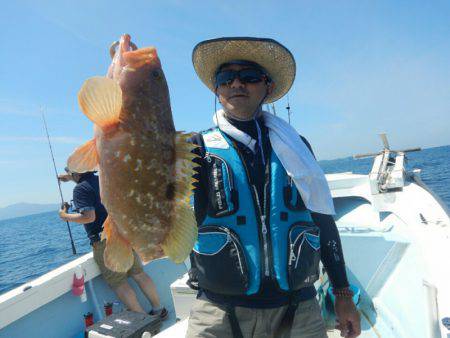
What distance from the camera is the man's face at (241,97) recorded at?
253cm

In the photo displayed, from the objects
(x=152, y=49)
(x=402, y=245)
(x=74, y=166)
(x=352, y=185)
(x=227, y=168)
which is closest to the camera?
(x=74, y=166)

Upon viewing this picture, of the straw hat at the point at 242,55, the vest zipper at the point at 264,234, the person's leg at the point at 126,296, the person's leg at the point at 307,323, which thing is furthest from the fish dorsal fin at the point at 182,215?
the person's leg at the point at 126,296

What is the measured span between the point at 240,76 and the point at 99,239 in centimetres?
Result: 390

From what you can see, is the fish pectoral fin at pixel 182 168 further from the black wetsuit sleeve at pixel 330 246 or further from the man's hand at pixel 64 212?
the man's hand at pixel 64 212

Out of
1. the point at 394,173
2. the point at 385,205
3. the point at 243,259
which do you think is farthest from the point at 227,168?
the point at 394,173

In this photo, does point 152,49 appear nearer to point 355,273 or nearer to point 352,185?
point 355,273

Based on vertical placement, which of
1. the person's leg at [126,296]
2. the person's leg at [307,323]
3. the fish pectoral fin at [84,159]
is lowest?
the person's leg at [126,296]

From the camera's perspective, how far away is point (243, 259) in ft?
7.33

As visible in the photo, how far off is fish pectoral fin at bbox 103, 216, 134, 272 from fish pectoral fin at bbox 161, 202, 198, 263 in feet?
0.58

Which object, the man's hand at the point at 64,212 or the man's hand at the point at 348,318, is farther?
the man's hand at the point at 64,212

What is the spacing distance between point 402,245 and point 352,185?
390 centimetres

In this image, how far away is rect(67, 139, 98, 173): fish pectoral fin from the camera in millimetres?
1417

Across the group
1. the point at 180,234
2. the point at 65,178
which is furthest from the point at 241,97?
the point at 65,178

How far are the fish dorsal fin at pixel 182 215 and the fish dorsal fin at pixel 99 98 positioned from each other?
1.21 ft
